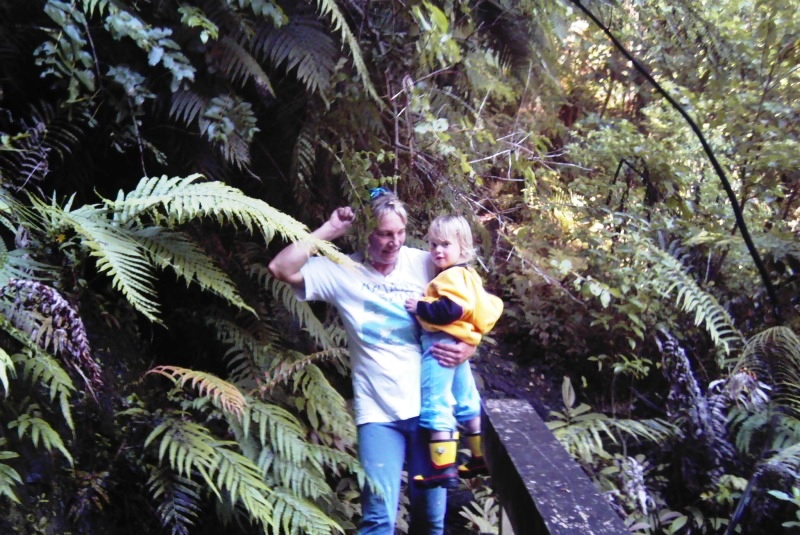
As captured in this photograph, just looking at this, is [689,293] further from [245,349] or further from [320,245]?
[320,245]

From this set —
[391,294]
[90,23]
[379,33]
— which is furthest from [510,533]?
[90,23]

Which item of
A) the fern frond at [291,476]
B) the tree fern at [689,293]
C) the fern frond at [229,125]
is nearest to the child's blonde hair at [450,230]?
the fern frond at [229,125]

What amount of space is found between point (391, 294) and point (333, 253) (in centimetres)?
35

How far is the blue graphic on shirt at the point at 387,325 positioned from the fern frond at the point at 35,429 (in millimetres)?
1004

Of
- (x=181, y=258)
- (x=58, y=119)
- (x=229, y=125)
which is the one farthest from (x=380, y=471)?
(x=58, y=119)

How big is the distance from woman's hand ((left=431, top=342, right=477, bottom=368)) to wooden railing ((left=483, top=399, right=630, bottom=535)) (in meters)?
0.34

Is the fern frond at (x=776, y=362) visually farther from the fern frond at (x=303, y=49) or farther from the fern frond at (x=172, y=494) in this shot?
the fern frond at (x=172, y=494)

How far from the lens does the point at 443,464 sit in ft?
7.27

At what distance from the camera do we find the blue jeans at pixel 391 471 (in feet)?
7.27

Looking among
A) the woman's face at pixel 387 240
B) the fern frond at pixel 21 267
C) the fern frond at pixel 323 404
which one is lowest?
the fern frond at pixel 323 404

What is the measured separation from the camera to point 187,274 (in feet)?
7.45

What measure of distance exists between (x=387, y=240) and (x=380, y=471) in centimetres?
79

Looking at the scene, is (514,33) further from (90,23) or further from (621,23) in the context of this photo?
(90,23)

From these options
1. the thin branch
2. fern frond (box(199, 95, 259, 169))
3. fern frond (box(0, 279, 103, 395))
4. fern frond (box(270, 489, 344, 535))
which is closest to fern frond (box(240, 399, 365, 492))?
fern frond (box(270, 489, 344, 535))
